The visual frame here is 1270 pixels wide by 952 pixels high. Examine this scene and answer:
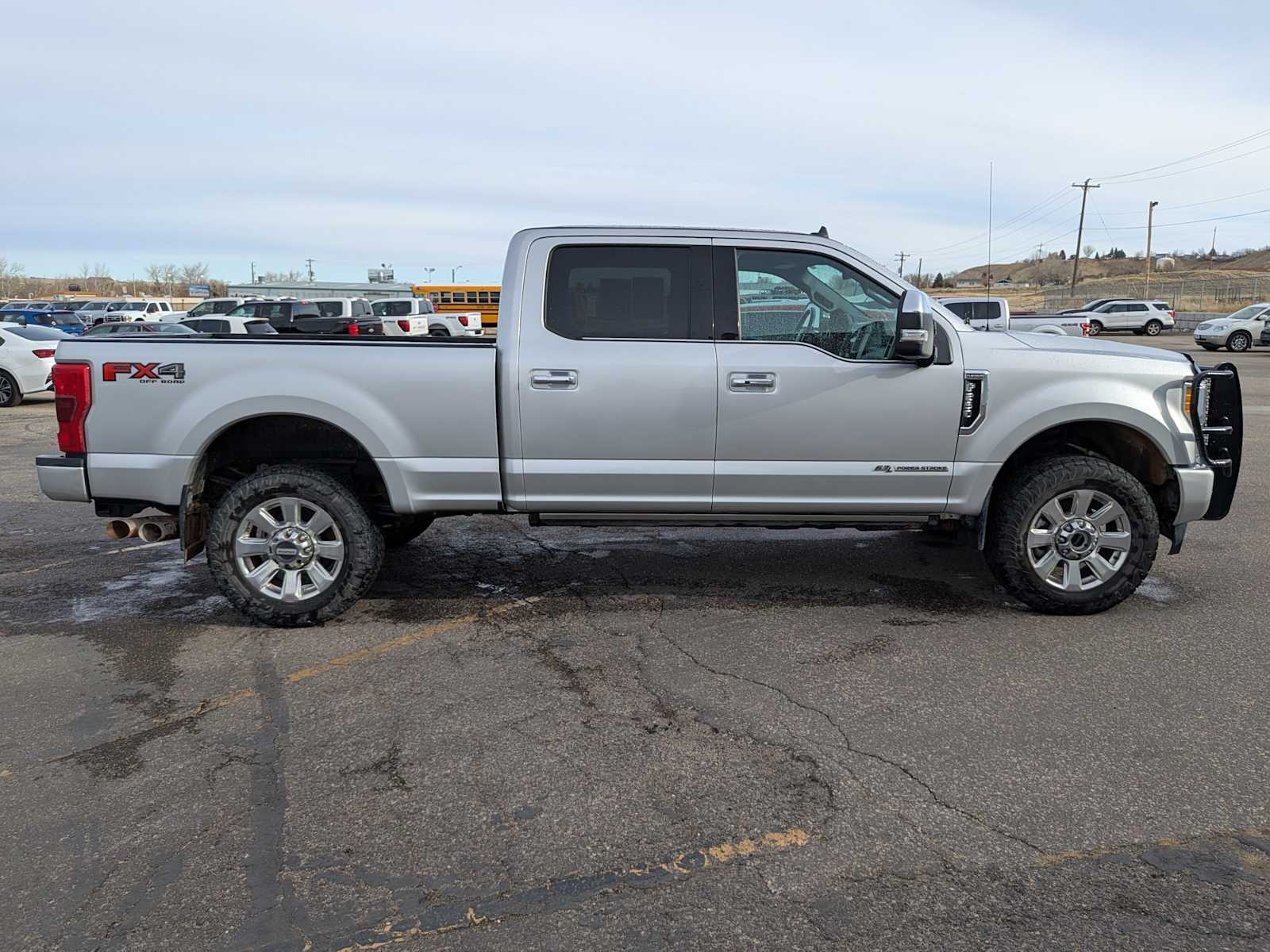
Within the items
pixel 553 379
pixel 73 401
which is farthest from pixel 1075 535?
pixel 73 401

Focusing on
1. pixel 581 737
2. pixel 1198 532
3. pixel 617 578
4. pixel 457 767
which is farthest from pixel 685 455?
pixel 1198 532

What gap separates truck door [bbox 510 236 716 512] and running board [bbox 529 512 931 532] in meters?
0.07

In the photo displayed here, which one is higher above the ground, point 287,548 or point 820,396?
point 820,396

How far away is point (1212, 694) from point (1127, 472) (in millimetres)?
Result: 1441

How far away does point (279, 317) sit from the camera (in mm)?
31453

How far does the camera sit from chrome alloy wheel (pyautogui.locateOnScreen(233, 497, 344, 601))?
17.2 feet

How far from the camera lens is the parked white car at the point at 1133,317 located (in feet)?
150

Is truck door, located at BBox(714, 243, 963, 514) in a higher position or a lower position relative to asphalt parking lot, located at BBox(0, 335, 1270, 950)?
higher

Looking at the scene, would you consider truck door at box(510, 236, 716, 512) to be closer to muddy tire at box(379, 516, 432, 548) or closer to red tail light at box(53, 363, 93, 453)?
muddy tire at box(379, 516, 432, 548)

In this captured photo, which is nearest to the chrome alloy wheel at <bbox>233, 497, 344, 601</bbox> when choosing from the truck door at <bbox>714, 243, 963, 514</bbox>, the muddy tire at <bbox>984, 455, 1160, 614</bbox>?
the truck door at <bbox>714, 243, 963, 514</bbox>

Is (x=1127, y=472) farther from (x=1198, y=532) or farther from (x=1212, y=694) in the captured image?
(x=1198, y=532)

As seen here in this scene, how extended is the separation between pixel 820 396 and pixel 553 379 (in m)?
1.40

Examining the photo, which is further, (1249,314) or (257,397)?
(1249,314)

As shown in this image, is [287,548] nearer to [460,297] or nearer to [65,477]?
[65,477]
